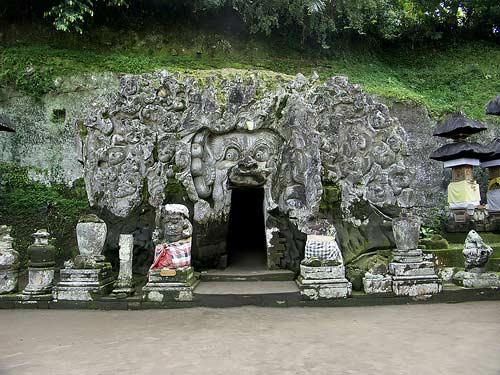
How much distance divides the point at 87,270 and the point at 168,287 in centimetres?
148

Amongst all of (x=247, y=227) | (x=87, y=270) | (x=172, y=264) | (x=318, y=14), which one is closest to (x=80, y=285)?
(x=87, y=270)

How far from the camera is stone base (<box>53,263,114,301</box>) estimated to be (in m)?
7.43

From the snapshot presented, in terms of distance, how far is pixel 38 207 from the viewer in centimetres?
1255

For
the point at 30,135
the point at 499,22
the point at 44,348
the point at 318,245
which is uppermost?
the point at 499,22

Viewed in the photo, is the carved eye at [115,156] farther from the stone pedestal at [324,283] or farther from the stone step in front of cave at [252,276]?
the stone pedestal at [324,283]

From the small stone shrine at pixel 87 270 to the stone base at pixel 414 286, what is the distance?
A: 5.07 meters

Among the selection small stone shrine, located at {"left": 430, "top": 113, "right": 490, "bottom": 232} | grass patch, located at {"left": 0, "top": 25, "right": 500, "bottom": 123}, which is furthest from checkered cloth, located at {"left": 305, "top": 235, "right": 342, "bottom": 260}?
grass patch, located at {"left": 0, "top": 25, "right": 500, "bottom": 123}

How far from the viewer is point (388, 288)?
7.46 m

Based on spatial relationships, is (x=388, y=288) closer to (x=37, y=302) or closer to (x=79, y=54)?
(x=37, y=302)

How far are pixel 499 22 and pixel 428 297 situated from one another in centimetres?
1824

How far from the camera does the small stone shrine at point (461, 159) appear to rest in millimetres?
12156

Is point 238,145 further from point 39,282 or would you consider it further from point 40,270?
point 39,282

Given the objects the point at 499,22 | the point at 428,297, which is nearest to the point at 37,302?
the point at 428,297

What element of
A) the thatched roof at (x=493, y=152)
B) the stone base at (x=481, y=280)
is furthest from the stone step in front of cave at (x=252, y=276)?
the thatched roof at (x=493, y=152)
